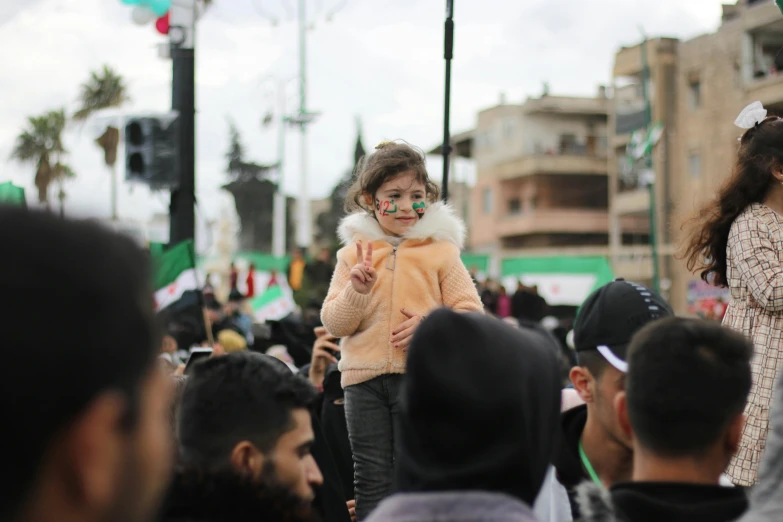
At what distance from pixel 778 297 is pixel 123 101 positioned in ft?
165

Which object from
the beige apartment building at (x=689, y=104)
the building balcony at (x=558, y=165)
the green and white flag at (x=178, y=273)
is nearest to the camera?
the green and white flag at (x=178, y=273)

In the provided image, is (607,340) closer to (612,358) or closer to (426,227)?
(612,358)

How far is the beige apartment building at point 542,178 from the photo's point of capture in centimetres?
5541

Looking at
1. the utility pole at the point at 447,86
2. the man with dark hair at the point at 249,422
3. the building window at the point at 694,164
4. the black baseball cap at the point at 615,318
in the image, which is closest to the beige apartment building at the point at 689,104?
the building window at the point at 694,164

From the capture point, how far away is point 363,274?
12.1 feet

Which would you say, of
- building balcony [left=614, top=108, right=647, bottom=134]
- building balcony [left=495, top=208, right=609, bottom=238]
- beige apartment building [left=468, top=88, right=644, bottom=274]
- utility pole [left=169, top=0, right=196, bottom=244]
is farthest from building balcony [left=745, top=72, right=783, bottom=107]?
utility pole [left=169, top=0, right=196, bottom=244]

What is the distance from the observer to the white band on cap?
278cm

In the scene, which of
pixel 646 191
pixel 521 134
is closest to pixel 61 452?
pixel 646 191

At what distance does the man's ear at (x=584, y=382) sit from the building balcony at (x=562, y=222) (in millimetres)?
52836

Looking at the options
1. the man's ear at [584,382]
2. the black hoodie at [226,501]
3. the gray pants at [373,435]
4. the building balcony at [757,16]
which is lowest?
the gray pants at [373,435]

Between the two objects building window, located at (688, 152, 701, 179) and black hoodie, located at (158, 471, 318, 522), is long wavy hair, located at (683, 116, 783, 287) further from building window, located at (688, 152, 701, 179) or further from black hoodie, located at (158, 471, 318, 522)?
building window, located at (688, 152, 701, 179)

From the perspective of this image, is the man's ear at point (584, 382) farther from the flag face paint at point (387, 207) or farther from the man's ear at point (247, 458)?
the flag face paint at point (387, 207)

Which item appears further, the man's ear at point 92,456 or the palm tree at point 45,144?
the palm tree at point 45,144

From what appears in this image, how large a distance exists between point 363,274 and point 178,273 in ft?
16.1
